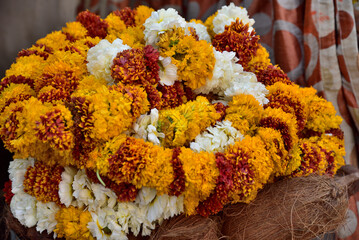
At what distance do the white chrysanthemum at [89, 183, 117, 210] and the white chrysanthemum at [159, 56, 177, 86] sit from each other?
10.4 inches

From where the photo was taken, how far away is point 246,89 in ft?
2.50

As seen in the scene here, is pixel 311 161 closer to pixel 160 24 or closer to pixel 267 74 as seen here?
pixel 267 74

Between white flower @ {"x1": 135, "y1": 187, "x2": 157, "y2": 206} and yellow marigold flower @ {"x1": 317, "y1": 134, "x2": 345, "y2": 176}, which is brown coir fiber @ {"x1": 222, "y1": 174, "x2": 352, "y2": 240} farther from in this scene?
white flower @ {"x1": 135, "y1": 187, "x2": 157, "y2": 206}

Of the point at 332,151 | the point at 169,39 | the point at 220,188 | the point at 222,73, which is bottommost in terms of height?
the point at 332,151

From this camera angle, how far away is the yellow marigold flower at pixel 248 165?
0.62 metres

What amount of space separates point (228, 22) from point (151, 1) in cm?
49

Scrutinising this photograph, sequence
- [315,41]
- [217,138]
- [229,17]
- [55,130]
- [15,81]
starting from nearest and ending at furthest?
[55,130]
[217,138]
[15,81]
[229,17]
[315,41]

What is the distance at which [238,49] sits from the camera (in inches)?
32.4

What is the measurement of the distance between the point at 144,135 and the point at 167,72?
158 millimetres

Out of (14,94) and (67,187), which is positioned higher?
(14,94)

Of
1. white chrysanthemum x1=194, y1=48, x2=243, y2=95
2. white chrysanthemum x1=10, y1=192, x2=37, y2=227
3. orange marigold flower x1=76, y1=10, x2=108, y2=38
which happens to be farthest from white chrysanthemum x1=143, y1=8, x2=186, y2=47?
white chrysanthemum x1=10, y1=192, x2=37, y2=227

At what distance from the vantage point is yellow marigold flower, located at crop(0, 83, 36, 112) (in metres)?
0.70

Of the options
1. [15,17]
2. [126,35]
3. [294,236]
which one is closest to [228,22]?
[126,35]

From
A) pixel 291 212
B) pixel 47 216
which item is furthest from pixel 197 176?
pixel 47 216
